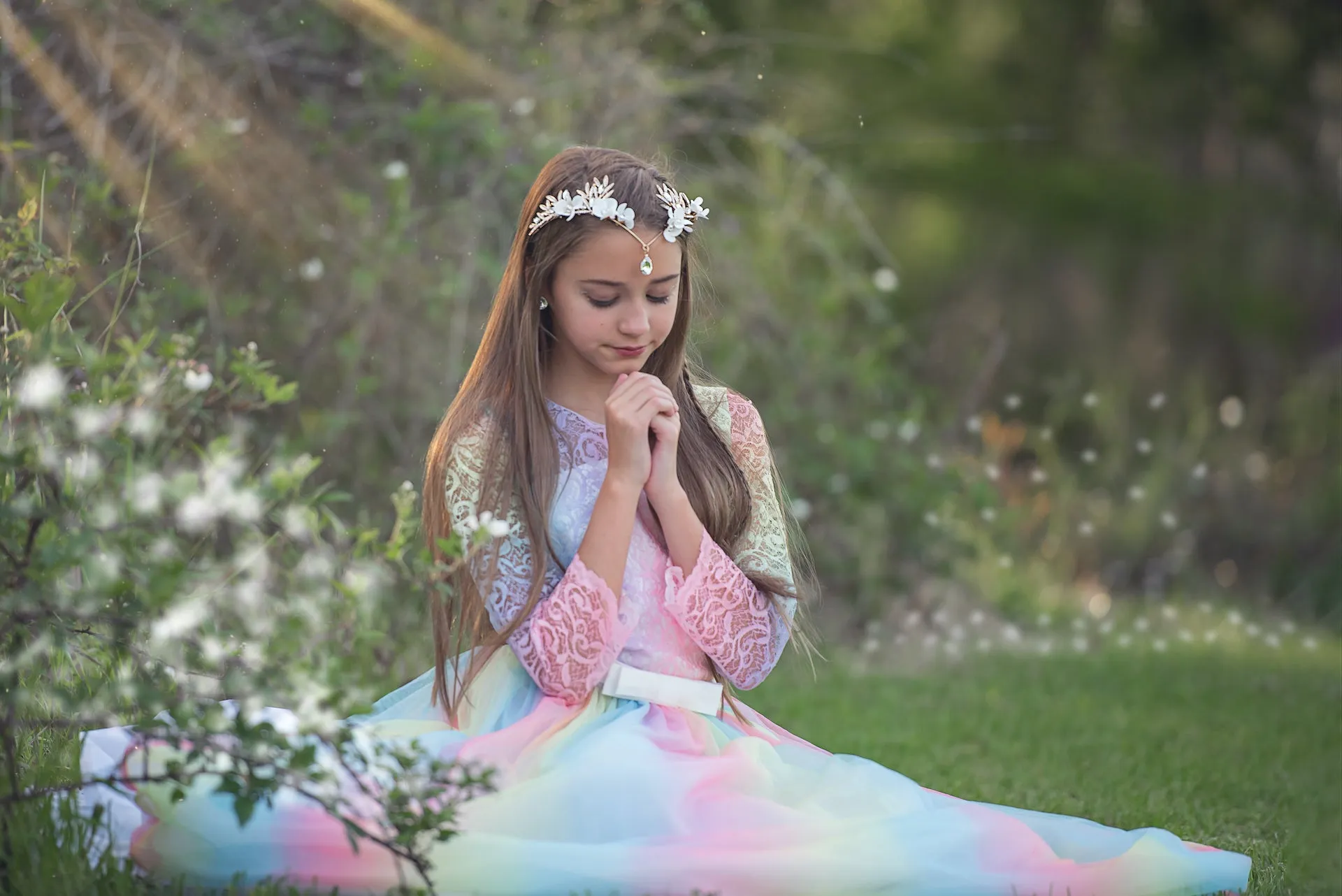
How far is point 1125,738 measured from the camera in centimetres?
388

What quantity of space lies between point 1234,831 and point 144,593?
7.23 ft

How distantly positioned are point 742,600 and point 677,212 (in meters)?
0.67

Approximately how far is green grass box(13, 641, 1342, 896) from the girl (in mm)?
407

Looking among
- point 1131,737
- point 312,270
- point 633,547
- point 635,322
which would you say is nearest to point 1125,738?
point 1131,737

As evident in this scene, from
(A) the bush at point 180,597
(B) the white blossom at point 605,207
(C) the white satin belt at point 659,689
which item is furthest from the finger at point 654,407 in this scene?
(A) the bush at point 180,597

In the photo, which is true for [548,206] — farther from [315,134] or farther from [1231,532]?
[1231,532]

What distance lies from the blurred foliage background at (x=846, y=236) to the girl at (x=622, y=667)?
603mm

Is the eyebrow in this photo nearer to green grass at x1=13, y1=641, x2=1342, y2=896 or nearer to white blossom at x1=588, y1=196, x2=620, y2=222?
white blossom at x1=588, y1=196, x2=620, y2=222

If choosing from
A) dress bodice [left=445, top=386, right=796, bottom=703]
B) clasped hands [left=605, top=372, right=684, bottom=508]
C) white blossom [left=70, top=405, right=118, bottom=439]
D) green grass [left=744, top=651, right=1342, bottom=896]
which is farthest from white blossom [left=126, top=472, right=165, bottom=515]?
green grass [left=744, top=651, right=1342, bottom=896]

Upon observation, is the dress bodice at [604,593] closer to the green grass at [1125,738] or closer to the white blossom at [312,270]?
the green grass at [1125,738]

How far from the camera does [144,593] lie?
6.07 feet

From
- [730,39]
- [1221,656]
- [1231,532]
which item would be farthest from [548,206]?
[1231,532]

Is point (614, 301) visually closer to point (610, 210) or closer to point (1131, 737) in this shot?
point (610, 210)

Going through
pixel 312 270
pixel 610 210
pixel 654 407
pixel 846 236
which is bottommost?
pixel 654 407
